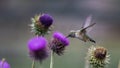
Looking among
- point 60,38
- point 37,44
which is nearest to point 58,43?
point 60,38

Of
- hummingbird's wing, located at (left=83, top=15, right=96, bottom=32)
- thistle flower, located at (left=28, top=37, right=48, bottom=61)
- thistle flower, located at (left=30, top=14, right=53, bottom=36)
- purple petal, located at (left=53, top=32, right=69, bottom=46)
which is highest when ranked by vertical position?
thistle flower, located at (left=30, top=14, right=53, bottom=36)

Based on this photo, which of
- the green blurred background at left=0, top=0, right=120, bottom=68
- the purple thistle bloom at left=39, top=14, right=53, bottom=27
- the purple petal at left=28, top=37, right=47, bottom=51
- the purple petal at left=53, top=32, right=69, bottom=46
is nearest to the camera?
the purple petal at left=28, top=37, right=47, bottom=51

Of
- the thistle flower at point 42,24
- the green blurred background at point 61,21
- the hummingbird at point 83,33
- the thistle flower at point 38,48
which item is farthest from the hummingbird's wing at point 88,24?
the green blurred background at point 61,21

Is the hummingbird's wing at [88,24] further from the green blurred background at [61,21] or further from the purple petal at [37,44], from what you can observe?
the green blurred background at [61,21]

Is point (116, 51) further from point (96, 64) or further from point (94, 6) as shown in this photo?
point (96, 64)

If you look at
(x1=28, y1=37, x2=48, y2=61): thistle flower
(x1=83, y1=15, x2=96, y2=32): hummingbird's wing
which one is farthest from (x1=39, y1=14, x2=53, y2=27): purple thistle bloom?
(x1=28, y1=37, x2=48, y2=61): thistle flower

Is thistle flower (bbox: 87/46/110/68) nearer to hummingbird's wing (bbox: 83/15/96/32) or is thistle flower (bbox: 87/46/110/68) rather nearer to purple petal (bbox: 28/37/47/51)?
hummingbird's wing (bbox: 83/15/96/32)
